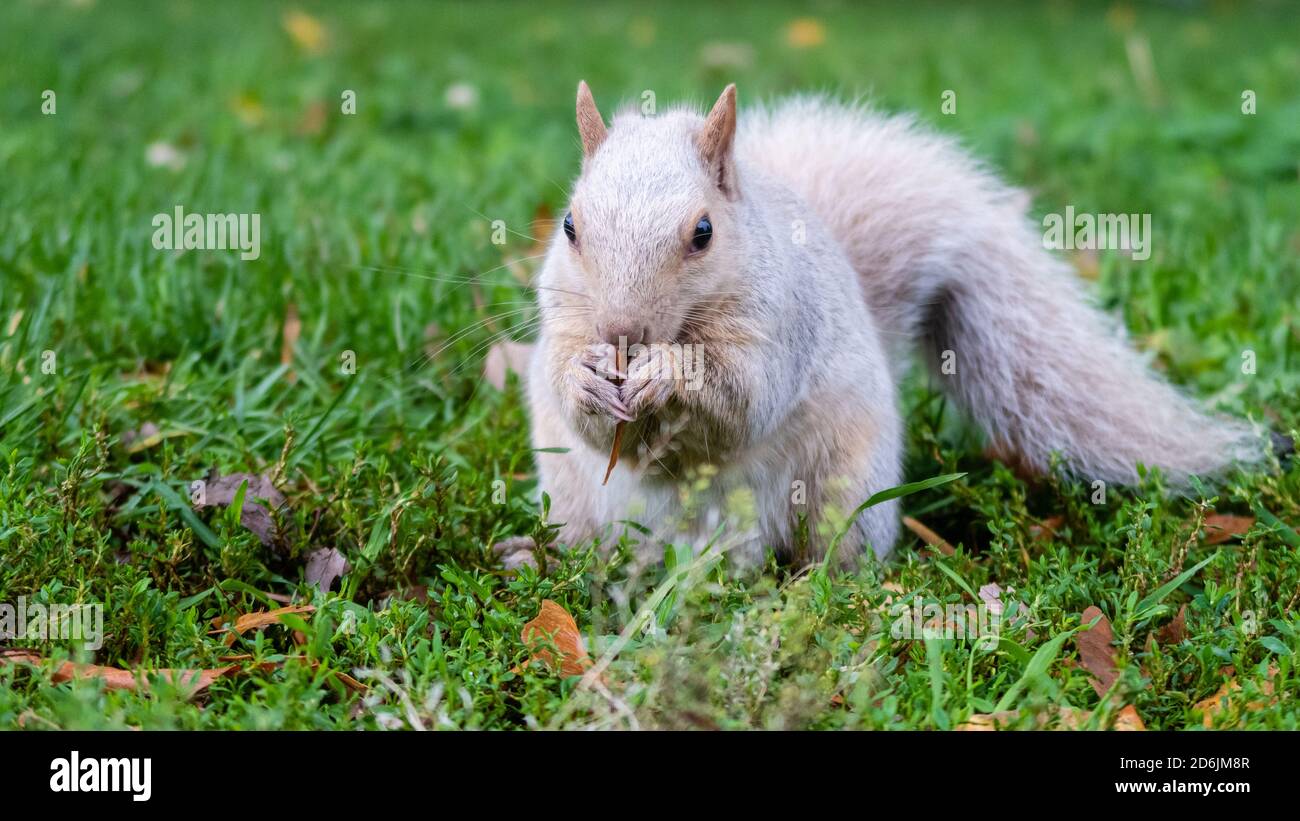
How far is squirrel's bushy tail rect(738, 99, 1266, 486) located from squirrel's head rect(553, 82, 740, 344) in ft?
2.28

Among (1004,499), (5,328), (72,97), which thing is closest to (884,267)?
(1004,499)

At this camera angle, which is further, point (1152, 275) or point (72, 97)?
point (72, 97)

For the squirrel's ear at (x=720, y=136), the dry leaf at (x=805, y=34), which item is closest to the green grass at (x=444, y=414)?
the squirrel's ear at (x=720, y=136)

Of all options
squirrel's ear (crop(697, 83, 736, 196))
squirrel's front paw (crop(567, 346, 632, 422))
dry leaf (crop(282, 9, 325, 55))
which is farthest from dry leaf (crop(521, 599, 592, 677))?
dry leaf (crop(282, 9, 325, 55))

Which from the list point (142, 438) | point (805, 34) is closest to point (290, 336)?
point (142, 438)

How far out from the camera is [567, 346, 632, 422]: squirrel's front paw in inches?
99.2

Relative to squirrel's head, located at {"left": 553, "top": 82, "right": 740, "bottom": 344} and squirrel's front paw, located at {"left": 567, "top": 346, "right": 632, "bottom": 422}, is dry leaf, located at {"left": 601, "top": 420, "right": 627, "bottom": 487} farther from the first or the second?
squirrel's head, located at {"left": 553, "top": 82, "right": 740, "bottom": 344}

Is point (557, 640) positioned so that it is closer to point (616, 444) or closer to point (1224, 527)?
point (616, 444)

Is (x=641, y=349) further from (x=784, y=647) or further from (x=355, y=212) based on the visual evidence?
(x=355, y=212)

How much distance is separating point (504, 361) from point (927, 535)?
121cm

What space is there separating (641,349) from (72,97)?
158 inches

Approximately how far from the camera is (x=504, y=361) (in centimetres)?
355

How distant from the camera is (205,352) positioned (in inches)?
136
